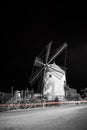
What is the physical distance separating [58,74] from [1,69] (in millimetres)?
16844

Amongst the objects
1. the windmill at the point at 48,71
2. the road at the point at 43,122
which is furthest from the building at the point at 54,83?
the road at the point at 43,122

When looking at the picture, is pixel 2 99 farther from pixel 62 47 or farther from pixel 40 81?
pixel 62 47

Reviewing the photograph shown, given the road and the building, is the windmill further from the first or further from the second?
the road

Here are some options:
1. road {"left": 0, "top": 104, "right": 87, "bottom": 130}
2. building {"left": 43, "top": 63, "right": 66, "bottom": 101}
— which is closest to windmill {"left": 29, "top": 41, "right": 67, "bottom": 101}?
building {"left": 43, "top": 63, "right": 66, "bottom": 101}

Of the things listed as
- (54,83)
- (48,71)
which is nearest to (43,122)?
(48,71)

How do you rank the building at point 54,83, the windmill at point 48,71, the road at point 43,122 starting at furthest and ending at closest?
the building at point 54,83
the windmill at point 48,71
the road at point 43,122

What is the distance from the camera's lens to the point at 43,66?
43.7 meters

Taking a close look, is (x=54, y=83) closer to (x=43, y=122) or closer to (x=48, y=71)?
(x=48, y=71)

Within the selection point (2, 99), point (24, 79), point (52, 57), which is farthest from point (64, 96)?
point (2, 99)

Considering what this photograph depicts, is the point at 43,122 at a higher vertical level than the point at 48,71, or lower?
lower

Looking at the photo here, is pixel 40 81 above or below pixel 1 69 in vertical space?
below

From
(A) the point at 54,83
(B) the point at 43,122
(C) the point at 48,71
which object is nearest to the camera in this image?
(B) the point at 43,122

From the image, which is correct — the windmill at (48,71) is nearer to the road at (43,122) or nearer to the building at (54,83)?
the building at (54,83)

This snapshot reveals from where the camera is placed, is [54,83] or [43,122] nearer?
[43,122]
